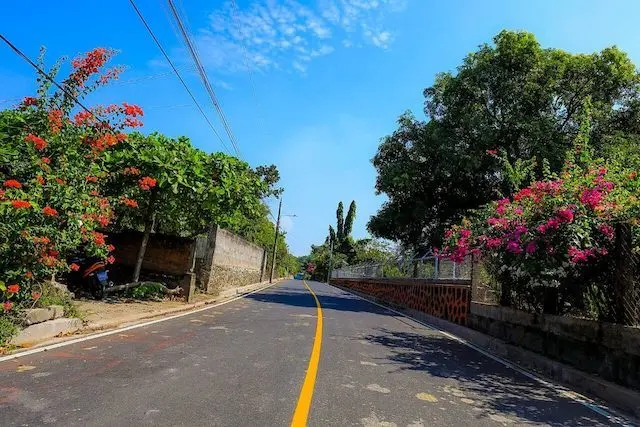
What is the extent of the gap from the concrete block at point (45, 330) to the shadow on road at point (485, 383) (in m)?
5.52

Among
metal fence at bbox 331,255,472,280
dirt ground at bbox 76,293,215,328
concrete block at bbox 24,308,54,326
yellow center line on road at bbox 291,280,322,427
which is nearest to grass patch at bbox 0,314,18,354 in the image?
concrete block at bbox 24,308,54,326

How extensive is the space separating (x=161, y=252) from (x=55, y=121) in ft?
32.2

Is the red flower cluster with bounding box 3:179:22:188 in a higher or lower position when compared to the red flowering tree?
lower

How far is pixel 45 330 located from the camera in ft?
25.7

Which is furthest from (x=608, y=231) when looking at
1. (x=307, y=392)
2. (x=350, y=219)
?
(x=350, y=219)

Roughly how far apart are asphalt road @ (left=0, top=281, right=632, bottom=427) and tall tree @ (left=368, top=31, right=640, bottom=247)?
14516mm

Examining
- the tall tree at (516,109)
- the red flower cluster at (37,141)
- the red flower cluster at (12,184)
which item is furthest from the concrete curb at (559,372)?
the tall tree at (516,109)

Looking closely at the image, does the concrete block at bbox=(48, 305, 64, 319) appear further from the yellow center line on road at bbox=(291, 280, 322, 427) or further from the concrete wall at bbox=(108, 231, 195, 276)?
the concrete wall at bbox=(108, 231, 195, 276)

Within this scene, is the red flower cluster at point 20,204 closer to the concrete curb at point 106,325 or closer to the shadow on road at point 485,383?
the concrete curb at point 106,325

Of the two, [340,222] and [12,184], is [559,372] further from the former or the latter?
[340,222]

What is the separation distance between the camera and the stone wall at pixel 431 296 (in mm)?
14086

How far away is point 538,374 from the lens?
8211 mm

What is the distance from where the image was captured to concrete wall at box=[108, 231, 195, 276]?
17938mm

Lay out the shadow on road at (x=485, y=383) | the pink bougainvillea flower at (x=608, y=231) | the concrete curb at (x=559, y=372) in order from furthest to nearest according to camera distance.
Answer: the pink bougainvillea flower at (x=608, y=231)
the concrete curb at (x=559, y=372)
the shadow on road at (x=485, y=383)
